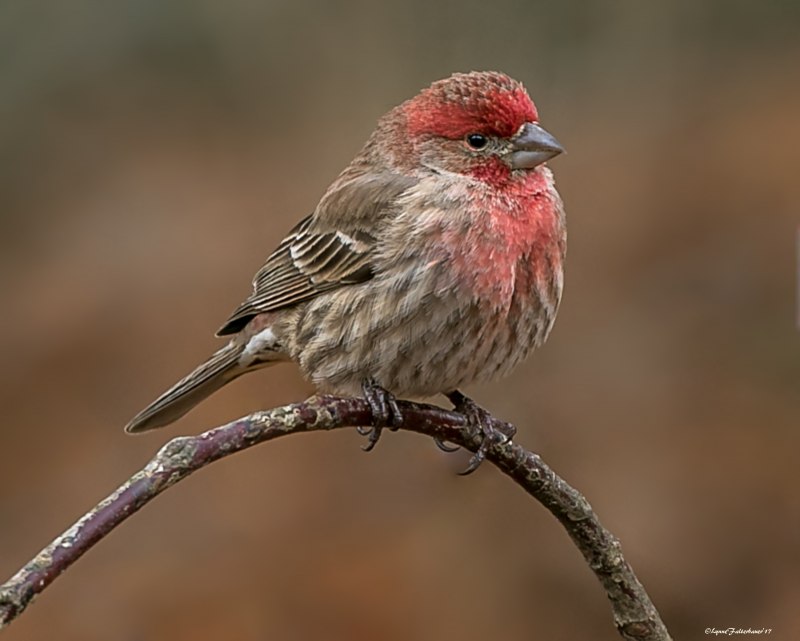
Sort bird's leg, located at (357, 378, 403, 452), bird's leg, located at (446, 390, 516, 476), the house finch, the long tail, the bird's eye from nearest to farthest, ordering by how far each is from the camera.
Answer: bird's leg, located at (446, 390, 516, 476), bird's leg, located at (357, 378, 403, 452), the house finch, the bird's eye, the long tail

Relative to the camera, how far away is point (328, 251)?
14.7 ft

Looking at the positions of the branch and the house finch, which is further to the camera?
the house finch

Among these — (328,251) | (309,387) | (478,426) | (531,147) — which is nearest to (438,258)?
(531,147)

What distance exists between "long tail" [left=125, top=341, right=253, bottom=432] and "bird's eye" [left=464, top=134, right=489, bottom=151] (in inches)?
42.3

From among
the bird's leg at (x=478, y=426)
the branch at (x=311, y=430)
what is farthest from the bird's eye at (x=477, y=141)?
the branch at (x=311, y=430)

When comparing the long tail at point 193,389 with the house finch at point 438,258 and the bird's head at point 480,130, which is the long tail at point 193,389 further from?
the bird's head at point 480,130

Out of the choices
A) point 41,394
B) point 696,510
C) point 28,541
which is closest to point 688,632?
point 696,510

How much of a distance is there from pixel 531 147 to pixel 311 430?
175 cm

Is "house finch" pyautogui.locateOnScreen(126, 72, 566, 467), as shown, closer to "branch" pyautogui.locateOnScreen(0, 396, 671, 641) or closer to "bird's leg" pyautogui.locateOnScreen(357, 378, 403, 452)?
"bird's leg" pyautogui.locateOnScreen(357, 378, 403, 452)

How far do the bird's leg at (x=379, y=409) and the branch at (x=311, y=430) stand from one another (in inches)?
5.5

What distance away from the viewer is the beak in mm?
4133

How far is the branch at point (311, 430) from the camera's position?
1973 millimetres

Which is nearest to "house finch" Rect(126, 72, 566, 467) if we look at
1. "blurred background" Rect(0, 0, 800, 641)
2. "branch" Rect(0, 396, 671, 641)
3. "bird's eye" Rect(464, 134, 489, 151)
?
"bird's eye" Rect(464, 134, 489, 151)

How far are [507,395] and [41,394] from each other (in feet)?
7.65
